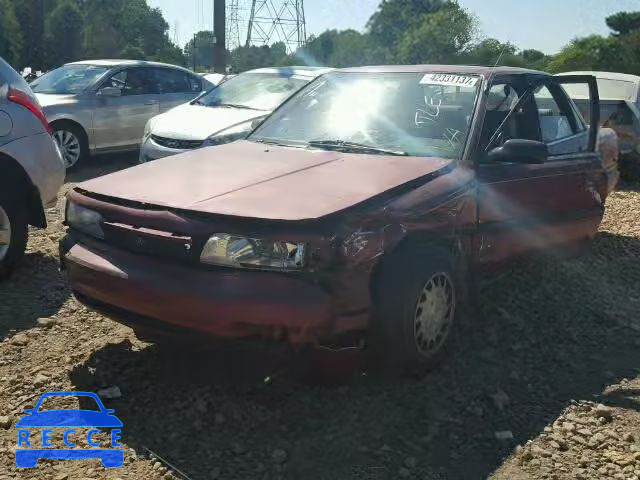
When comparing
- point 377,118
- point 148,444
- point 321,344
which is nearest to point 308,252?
point 321,344

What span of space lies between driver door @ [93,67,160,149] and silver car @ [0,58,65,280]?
4.89 meters

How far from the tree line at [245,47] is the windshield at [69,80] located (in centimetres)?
1209

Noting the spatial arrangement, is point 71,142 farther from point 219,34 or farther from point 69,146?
point 219,34

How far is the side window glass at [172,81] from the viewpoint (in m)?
11.1

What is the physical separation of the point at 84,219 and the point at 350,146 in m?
1.55

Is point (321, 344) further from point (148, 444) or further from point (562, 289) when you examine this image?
point (562, 289)

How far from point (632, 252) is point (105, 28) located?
44656 mm

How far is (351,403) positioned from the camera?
3.39 m

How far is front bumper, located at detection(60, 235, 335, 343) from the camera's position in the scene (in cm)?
298

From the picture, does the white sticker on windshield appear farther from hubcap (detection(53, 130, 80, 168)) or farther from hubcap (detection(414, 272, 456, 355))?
hubcap (detection(53, 130, 80, 168))

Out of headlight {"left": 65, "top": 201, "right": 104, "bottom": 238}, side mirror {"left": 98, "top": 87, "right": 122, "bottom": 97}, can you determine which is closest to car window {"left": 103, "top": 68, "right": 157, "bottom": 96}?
side mirror {"left": 98, "top": 87, "right": 122, "bottom": 97}

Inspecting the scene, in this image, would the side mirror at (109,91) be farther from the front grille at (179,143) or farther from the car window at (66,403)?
the car window at (66,403)

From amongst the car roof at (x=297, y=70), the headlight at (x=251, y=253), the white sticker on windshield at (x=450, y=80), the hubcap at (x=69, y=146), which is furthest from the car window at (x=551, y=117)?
the hubcap at (x=69, y=146)

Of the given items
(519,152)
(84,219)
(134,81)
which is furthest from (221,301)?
(134,81)
